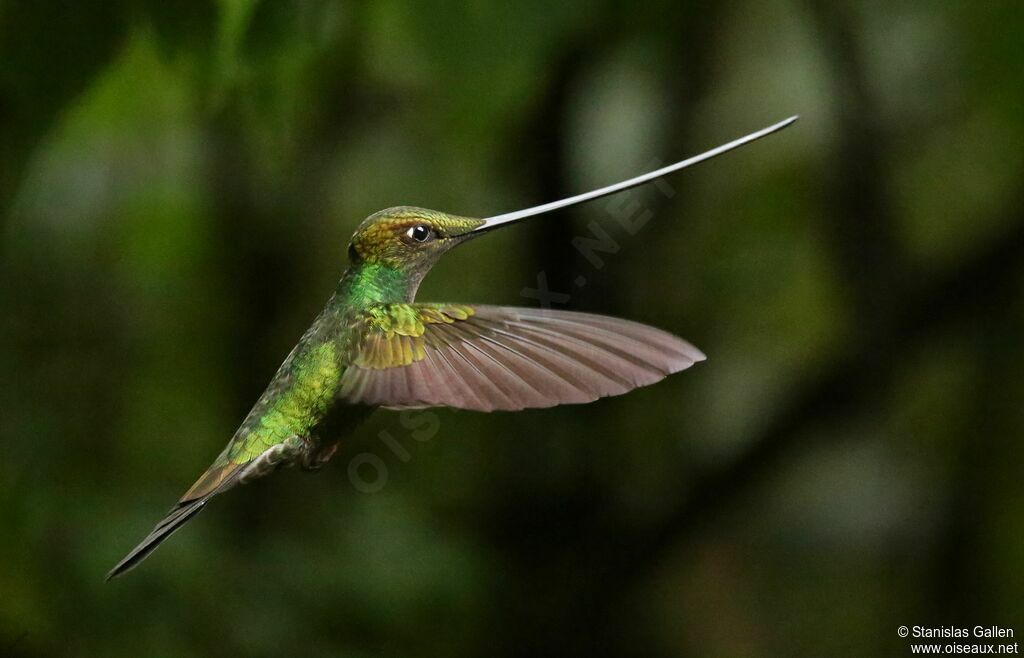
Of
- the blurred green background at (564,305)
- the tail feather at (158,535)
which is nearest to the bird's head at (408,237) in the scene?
the tail feather at (158,535)

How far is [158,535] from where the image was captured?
15.9 inches

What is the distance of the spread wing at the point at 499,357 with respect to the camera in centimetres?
38

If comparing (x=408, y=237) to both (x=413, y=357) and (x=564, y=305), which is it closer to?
(x=413, y=357)

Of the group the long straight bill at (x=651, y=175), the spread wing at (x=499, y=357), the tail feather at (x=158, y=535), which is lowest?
the tail feather at (x=158, y=535)

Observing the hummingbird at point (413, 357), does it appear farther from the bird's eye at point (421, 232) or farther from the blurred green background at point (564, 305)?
the blurred green background at point (564, 305)

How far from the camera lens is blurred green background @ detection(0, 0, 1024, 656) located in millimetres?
970

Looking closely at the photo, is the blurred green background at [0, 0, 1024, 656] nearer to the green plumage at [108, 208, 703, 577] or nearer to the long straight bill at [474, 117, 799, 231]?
the green plumage at [108, 208, 703, 577]

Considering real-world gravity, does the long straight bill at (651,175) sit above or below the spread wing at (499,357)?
above

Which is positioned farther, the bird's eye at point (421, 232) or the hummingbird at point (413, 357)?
the bird's eye at point (421, 232)

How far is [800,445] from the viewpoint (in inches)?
38.2

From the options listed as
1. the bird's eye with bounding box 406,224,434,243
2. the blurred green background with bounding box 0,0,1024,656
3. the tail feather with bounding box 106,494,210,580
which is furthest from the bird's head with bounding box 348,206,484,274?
the blurred green background with bounding box 0,0,1024,656

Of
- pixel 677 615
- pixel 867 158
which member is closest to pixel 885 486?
pixel 677 615

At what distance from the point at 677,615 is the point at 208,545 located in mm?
551

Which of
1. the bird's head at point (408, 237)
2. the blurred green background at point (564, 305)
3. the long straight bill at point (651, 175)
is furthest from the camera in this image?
the blurred green background at point (564, 305)
